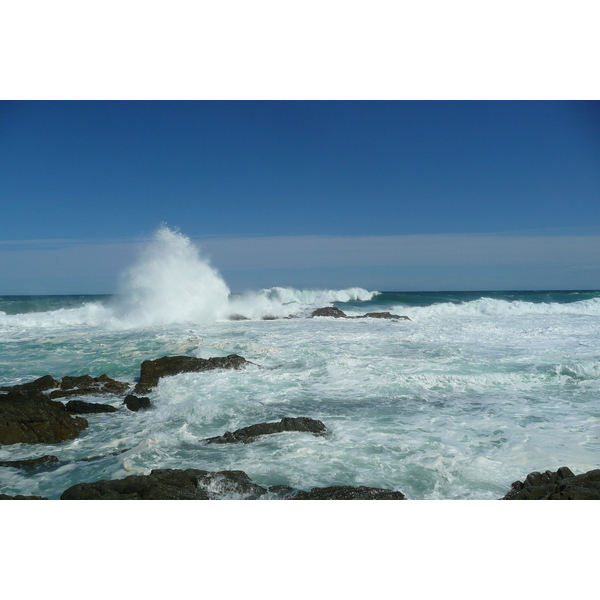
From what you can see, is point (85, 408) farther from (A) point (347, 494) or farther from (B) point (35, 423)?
(A) point (347, 494)

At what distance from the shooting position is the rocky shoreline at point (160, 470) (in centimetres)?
295

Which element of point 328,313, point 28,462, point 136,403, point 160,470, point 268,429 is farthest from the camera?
point 328,313

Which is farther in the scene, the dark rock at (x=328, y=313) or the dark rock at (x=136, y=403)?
the dark rock at (x=328, y=313)

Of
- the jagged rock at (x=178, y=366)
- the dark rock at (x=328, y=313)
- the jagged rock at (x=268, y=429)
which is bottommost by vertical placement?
the jagged rock at (x=268, y=429)

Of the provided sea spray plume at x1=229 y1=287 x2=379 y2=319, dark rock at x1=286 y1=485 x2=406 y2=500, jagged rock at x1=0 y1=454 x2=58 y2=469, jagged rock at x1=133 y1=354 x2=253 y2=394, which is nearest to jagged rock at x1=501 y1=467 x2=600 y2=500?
dark rock at x1=286 y1=485 x2=406 y2=500

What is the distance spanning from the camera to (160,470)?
337cm

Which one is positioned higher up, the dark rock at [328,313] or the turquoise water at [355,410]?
the dark rock at [328,313]

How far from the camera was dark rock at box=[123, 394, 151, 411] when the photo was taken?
231 inches

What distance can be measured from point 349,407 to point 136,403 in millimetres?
3118

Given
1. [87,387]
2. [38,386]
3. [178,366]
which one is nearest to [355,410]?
[178,366]

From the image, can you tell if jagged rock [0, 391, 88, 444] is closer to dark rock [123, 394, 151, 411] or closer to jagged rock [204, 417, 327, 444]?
dark rock [123, 394, 151, 411]

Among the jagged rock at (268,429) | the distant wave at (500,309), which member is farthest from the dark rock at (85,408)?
the distant wave at (500,309)

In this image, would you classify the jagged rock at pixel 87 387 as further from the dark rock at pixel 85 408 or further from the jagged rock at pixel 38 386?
the dark rock at pixel 85 408

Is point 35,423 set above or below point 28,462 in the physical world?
above
